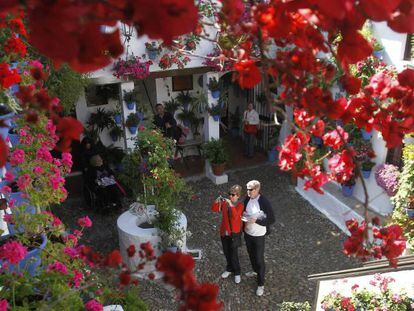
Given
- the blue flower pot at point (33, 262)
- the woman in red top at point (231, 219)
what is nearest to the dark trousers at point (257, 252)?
the woman in red top at point (231, 219)

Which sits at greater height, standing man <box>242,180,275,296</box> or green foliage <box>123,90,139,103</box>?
green foliage <box>123,90,139,103</box>

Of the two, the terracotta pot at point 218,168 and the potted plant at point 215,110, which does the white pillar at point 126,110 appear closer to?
the potted plant at point 215,110

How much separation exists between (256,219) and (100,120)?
5.15 m

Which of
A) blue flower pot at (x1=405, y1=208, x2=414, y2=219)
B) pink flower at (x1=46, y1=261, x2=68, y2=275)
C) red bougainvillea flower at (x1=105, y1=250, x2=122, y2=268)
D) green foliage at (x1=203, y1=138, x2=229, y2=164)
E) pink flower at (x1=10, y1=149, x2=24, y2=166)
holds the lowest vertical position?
blue flower pot at (x1=405, y1=208, x2=414, y2=219)

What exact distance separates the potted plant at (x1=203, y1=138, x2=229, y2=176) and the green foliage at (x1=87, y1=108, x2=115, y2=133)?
2210mm

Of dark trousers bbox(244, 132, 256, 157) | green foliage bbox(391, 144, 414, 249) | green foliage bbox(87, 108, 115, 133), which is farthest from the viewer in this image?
dark trousers bbox(244, 132, 256, 157)

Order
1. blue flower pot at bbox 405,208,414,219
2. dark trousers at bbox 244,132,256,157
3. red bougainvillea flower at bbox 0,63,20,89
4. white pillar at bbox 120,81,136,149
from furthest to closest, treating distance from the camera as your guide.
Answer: dark trousers at bbox 244,132,256,157 < white pillar at bbox 120,81,136,149 < blue flower pot at bbox 405,208,414,219 < red bougainvillea flower at bbox 0,63,20,89

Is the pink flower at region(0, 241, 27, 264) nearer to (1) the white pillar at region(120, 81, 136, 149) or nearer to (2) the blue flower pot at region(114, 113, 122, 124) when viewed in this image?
(1) the white pillar at region(120, 81, 136, 149)

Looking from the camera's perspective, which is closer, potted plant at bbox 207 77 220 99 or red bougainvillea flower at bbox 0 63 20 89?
red bougainvillea flower at bbox 0 63 20 89

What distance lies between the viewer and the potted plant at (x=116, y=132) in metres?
10.1

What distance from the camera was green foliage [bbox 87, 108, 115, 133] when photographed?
9844 mm

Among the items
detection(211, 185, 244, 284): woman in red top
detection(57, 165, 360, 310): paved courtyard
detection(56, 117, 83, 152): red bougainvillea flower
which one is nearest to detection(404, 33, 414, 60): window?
detection(57, 165, 360, 310): paved courtyard

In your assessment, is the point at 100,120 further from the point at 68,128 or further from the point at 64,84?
the point at 68,128

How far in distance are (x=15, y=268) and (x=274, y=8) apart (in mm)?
2606
